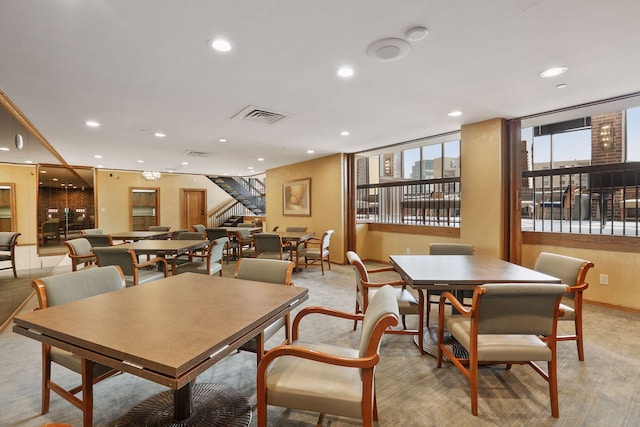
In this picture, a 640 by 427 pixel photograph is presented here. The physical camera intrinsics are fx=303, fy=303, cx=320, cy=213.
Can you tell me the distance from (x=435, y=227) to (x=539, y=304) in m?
3.88

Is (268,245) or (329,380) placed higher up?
(268,245)

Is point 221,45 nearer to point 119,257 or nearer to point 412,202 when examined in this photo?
point 119,257

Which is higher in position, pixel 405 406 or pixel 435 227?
pixel 435 227

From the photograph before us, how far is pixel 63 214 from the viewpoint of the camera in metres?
7.16

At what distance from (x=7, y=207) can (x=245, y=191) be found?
31.0 ft

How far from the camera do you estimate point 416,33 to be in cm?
211

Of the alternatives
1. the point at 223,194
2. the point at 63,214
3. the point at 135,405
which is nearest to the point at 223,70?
the point at 135,405

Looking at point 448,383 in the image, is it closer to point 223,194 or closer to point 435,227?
point 435,227

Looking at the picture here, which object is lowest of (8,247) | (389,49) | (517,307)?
(517,307)

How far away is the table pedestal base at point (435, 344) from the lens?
8.50 feet

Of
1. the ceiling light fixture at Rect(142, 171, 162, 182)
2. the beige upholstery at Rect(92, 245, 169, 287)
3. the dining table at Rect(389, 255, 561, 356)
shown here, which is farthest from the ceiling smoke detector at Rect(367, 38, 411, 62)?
the ceiling light fixture at Rect(142, 171, 162, 182)

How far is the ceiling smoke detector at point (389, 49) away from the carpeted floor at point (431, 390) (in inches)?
97.2

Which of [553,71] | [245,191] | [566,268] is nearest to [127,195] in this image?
[245,191]

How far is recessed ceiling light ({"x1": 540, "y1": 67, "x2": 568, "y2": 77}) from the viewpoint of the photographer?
106 inches
